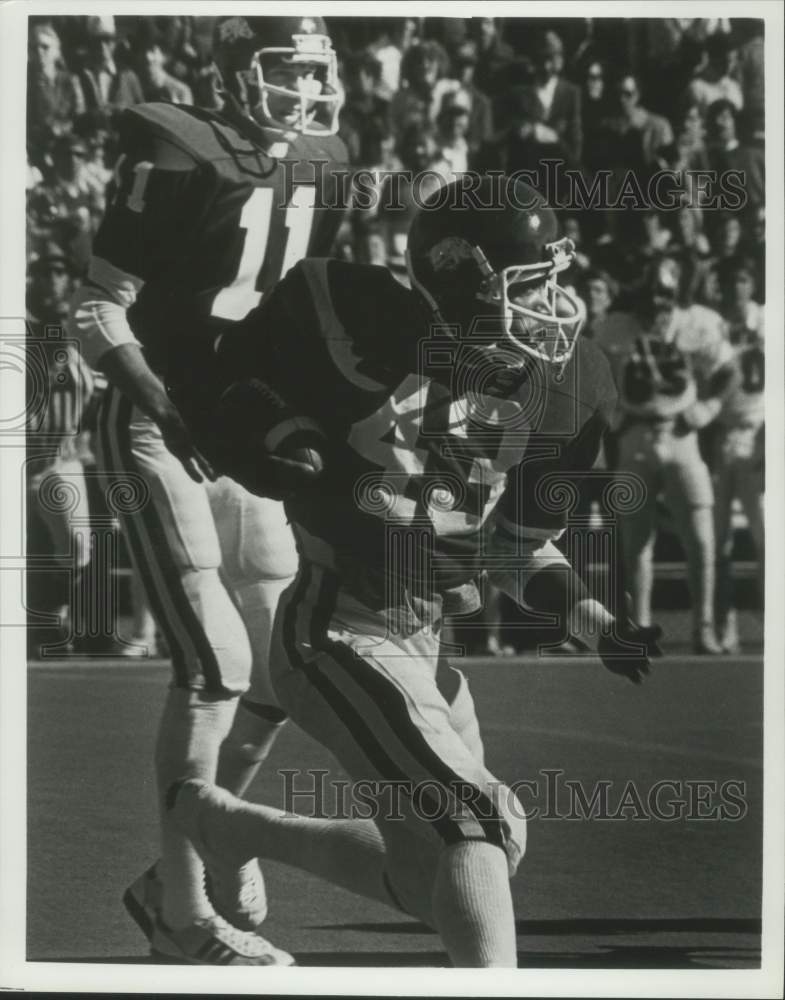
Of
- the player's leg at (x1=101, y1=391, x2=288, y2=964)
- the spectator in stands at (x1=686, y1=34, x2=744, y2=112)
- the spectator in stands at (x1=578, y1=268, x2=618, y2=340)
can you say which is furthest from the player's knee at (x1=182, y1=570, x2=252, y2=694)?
the spectator in stands at (x1=686, y1=34, x2=744, y2=112)

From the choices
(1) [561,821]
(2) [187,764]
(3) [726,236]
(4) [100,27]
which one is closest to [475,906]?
(1) [561,821]

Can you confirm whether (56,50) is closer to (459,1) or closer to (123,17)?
(123,17)

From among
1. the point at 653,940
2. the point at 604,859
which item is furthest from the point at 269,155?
the point at 653,940

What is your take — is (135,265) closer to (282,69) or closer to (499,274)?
(282,69)

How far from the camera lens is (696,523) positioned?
295 cm

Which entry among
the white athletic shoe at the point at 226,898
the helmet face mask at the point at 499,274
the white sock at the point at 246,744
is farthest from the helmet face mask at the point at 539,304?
the white athletic shoe at the point at 226,898

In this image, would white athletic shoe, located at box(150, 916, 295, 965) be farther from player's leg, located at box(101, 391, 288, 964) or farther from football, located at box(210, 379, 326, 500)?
football, located at box(210, 379, 326, 500)

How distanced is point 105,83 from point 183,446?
710 millimetres

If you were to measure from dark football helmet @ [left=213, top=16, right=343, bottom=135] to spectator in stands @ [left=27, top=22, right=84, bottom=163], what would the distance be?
0.97 feet

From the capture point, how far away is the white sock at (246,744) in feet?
9.59

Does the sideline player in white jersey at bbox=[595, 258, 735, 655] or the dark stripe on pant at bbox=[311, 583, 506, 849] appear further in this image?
the sideline player in white jersey at bbox=[595, 258, 735, 655]

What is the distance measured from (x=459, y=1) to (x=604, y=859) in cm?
169

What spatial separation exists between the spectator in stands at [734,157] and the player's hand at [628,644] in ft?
2.76

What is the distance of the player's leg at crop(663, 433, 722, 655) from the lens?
2.95 metres
